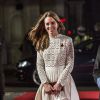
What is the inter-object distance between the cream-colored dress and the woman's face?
8 centimetres

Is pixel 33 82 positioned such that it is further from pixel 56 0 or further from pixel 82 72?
pixel 56 0

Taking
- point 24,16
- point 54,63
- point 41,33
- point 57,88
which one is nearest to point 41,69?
point 54,63

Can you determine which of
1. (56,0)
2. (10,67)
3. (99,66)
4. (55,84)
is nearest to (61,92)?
(55,84)

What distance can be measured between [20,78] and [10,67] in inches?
174

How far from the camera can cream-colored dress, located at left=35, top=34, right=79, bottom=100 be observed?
5.02 metres

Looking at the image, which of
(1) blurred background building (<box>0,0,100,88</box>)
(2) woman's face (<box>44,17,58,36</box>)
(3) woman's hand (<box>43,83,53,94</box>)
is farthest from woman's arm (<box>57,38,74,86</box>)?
(1) blurred background building (<box>0,0,100,88</box>)

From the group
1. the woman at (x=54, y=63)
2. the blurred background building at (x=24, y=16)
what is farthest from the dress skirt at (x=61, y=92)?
the blurred background building at (x=24, y=16)

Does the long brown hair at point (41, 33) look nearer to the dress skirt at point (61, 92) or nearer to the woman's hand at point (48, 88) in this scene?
the dress skirt at point (61, 92)

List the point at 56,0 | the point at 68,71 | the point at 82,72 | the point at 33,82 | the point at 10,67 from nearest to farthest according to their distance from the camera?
the point at 68,71 < the point at 82,72 < the point at 33,82 < the point at 10,67 < the point at 56,0

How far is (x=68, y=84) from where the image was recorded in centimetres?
506

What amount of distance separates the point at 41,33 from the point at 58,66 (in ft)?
1.33

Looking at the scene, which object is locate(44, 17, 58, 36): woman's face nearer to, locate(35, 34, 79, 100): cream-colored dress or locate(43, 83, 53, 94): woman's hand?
locate(35, 34, 79, 100): cream-colored dress

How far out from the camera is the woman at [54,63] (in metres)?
5.02

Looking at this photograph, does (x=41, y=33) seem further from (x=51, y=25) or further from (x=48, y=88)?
(x=48, y=88)
